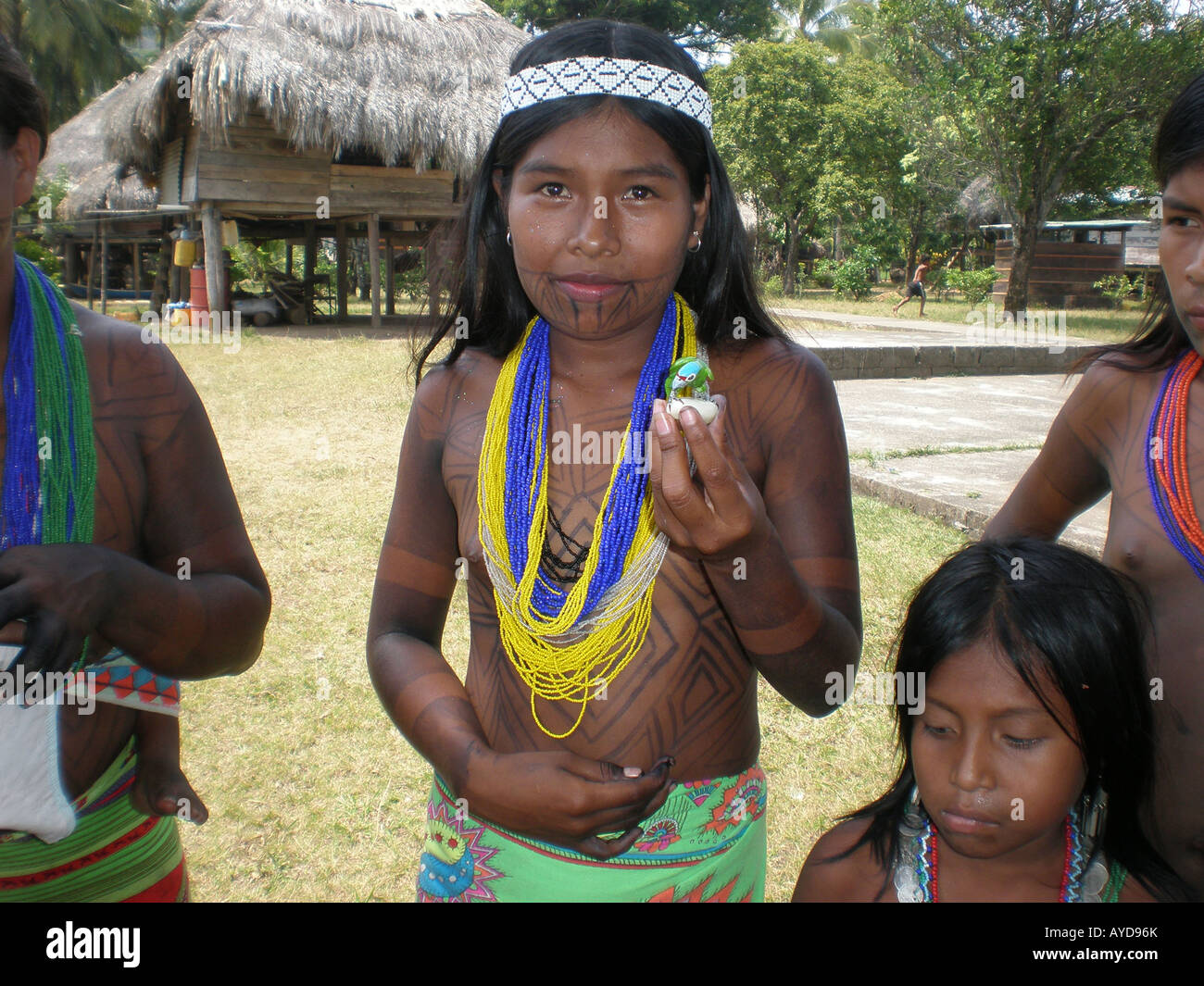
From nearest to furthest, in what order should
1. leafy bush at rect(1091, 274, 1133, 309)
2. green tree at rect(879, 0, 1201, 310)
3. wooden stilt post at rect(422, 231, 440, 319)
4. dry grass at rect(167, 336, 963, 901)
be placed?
1. wooden stilt post at rect(422, 231, 440, 319)
2. dry grass at rect(167, 336, 963, 901)
3. green tree at rect(879, 0, 1201, 310)
4. leafy bush at rect(1091, 274, 1133, 309)

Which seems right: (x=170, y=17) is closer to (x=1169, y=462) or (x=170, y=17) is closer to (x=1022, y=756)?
(x=1169, y=462)

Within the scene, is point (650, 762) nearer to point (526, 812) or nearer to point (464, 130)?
point (526, 812)

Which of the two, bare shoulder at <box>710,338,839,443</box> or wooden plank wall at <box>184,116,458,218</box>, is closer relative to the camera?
bare shoulder at <box>710,338,839,443</box>

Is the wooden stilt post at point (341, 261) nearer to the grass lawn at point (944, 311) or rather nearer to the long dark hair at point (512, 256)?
the grass lawn at point (944, 311)

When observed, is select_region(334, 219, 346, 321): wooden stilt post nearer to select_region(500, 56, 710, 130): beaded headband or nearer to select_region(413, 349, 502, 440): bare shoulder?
select_region(413, 349, 502, 440): bare shoulder

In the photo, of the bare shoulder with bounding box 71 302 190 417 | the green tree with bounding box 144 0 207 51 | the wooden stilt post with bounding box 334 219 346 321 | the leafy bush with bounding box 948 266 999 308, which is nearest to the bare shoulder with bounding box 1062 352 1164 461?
the bare shoulder with bounding box 71 302 190 417

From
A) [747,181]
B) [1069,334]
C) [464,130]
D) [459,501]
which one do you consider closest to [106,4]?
[747,181]

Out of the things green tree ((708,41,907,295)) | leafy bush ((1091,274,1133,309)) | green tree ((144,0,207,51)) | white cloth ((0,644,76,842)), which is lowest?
white cloth ((0,644,76,842))

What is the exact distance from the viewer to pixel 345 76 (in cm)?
1400

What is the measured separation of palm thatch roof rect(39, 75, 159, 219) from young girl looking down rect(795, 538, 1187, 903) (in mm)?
18508

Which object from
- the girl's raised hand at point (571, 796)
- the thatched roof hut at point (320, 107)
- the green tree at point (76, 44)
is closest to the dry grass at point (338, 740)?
the girl's raised hand at point (571, 796)

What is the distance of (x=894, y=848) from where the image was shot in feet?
5.05

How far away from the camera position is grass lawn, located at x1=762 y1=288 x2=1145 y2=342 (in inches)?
633

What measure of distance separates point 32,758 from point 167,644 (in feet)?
0.74
